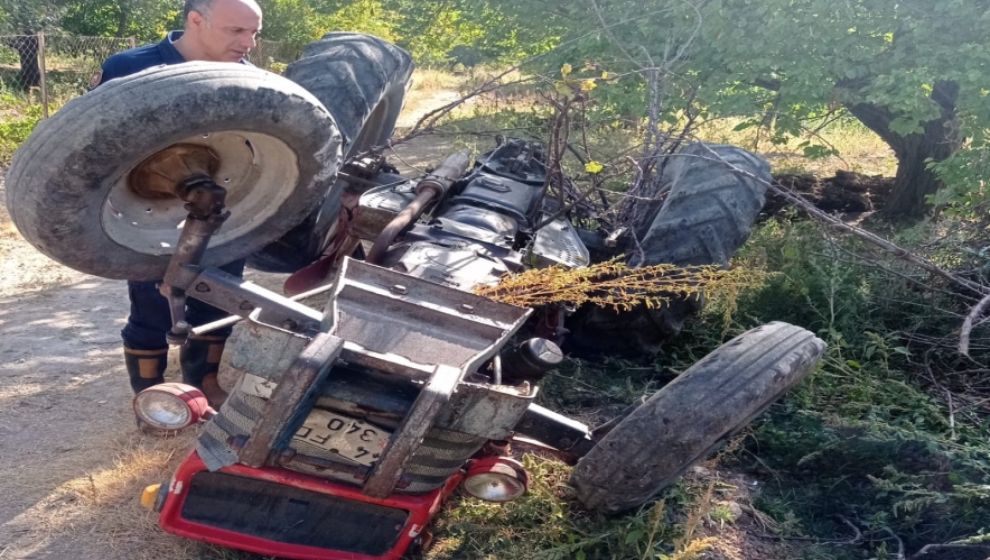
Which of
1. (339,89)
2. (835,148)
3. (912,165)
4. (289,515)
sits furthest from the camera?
(835,148)

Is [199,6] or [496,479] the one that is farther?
[199,6]

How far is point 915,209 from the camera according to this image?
25.7ft

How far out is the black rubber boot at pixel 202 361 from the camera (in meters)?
3.99

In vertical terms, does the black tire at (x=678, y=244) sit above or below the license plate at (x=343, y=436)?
below

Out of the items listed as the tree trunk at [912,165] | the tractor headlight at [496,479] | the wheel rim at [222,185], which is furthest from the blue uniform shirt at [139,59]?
the tree trunk at [912,165]

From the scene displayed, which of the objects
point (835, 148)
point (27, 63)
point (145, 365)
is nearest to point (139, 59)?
point (145, 365)

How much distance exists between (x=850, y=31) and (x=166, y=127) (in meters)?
5.30

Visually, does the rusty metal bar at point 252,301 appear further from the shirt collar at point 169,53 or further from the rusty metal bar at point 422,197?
the shirt collar at point 169,53

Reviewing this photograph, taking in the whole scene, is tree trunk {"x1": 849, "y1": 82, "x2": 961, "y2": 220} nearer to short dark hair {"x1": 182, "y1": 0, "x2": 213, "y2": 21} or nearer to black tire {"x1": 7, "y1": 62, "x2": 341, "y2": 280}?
short dark hair {"x1": 182, "y1": 0, "x2": 213, "y2": 21}

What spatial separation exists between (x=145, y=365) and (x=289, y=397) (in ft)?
6.07

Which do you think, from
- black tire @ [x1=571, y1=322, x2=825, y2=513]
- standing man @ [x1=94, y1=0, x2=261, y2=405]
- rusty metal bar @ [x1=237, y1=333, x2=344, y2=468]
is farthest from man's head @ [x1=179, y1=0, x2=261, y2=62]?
black tire @ [x1=571, y1=322, x2=825, y2=513]

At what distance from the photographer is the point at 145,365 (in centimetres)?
397

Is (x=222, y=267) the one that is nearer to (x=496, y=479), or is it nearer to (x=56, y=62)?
(x=496, y=479)

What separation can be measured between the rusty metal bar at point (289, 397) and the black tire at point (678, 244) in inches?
84.2
